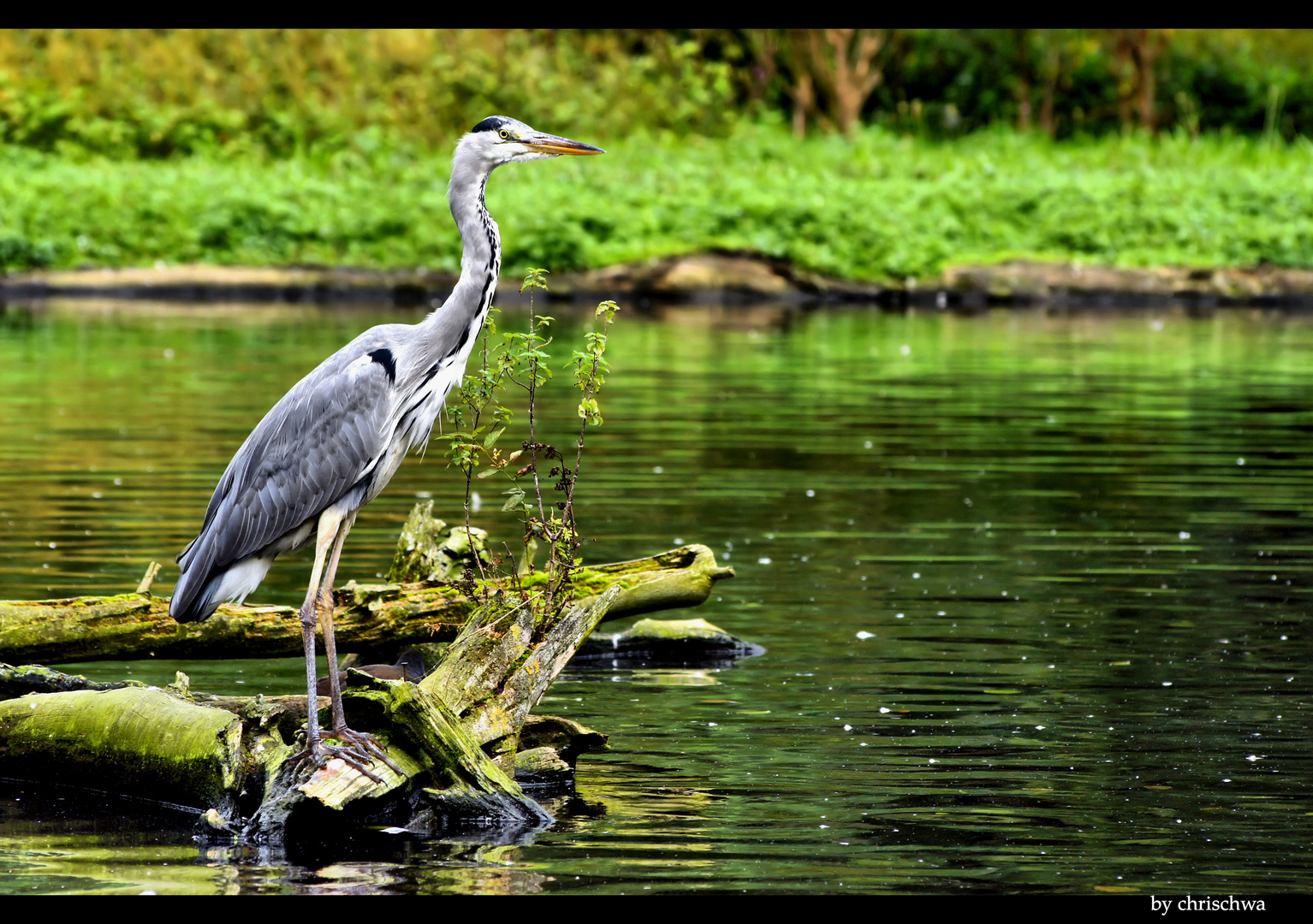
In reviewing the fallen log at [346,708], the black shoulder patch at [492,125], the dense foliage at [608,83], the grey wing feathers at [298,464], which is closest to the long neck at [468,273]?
the black shoulder patch at [492,125]

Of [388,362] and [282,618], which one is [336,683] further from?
[282,618]

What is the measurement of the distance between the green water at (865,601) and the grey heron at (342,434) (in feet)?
3.31

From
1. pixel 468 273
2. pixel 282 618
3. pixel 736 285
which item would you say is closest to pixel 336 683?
pixel 282 618

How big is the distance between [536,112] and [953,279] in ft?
30.0

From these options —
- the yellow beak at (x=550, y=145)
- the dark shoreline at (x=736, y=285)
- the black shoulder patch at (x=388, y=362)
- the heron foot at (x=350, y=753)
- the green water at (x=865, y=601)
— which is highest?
the yellow beak at (x=550, y=145)

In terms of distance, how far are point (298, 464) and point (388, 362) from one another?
508 mm

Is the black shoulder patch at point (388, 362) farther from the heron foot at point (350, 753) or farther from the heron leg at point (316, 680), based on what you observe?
the heron foot at point (350, 753)

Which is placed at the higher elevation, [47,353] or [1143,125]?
[1143,125]

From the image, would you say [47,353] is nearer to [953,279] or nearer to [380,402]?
[953,279]

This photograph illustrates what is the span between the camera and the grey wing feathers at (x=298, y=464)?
741cm

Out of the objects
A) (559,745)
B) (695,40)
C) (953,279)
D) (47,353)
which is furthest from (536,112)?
(559,745)

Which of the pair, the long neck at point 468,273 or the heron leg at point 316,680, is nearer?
the heron leg at point 316,680
